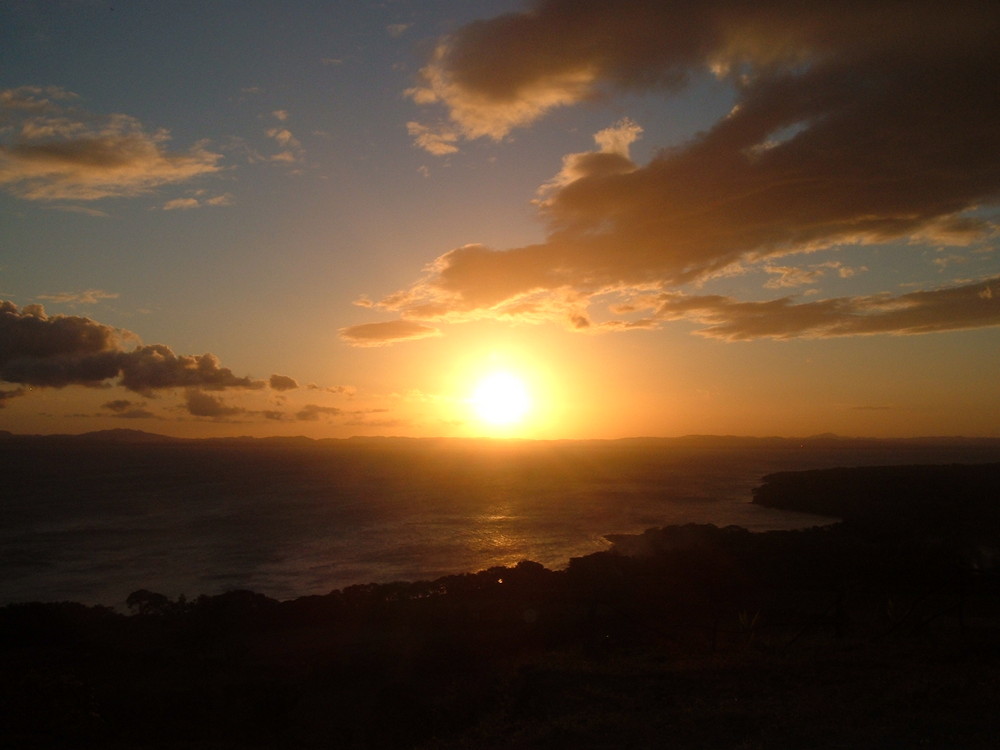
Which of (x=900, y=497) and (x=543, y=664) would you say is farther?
(x=900, y=497)

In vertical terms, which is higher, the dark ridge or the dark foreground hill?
the dark foreground hill

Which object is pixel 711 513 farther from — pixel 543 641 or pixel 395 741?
pixel 395 741

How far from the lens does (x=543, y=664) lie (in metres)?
14.5

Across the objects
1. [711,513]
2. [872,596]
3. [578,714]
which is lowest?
[711,513]

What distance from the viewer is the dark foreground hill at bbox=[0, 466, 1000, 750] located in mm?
9883

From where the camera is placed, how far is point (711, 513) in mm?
71000

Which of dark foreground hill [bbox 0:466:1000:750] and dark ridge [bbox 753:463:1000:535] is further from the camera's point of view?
dark ridge [bbox 753:463:1000:535]

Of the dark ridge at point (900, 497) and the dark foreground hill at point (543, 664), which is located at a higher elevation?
the dark foreground hill at point (543, 664)

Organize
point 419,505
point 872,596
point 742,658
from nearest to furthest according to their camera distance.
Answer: point 742,658, point 872,596, point 419,505

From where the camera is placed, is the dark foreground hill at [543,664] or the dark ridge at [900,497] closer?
the dark foreground hill at [543,664]

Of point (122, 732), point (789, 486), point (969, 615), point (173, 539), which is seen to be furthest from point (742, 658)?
point (789, 486)

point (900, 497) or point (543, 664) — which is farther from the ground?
point (543, 664)

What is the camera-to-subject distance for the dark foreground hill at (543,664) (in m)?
9.88

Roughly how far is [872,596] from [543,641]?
41.8ft
